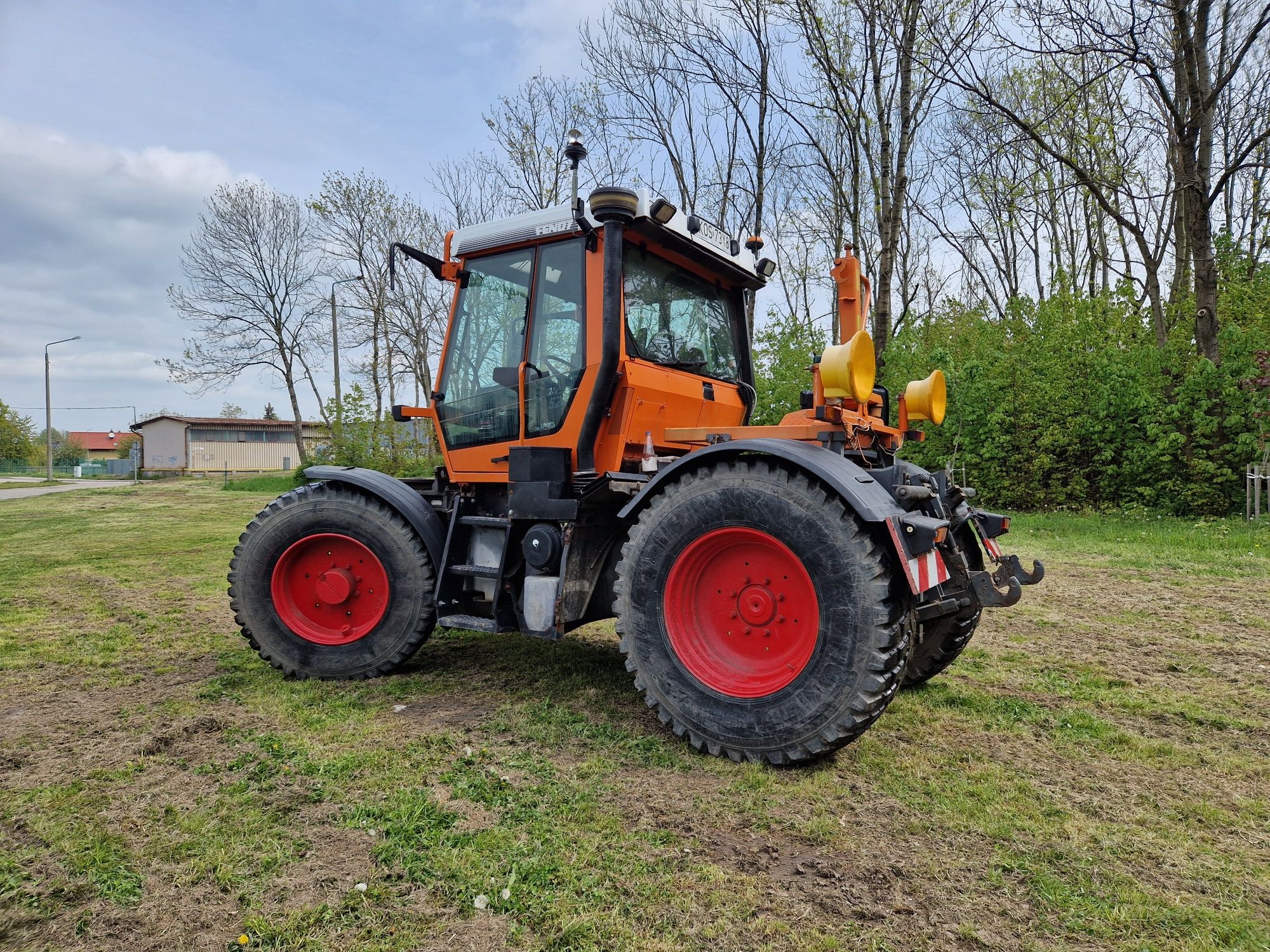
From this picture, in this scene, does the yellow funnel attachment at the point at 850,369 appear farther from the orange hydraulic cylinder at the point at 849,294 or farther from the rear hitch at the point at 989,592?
the rear hitch at the point at 989,592

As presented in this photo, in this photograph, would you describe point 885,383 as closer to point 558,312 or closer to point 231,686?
point 558,312

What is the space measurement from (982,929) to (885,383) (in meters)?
13.8

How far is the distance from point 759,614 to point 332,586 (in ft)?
8.35

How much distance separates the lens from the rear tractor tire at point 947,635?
388 cm

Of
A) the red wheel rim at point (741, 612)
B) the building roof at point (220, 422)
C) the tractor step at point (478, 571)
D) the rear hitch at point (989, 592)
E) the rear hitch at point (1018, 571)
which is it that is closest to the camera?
the red wheel rim at point (741, 612)

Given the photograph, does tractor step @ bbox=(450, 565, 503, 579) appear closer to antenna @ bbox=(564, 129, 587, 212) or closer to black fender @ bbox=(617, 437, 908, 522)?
black fender @ bbox=(617, 437, 908, 522)

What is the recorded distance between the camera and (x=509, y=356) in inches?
168

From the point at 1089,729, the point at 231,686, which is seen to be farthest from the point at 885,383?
the point at 231,686

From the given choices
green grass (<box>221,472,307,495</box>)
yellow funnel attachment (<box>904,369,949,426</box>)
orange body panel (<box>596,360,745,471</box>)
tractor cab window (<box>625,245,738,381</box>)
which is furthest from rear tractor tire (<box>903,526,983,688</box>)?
green grass (<box>221,472,307,495</box>)

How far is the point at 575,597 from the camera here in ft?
12.7

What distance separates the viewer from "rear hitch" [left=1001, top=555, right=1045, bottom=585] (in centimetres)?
356

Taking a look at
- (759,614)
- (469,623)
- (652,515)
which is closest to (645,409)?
(652,515)

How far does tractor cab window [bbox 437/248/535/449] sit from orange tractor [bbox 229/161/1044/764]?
1 centimetres

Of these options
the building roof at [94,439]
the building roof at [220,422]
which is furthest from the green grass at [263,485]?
the building roof at [94,439]
